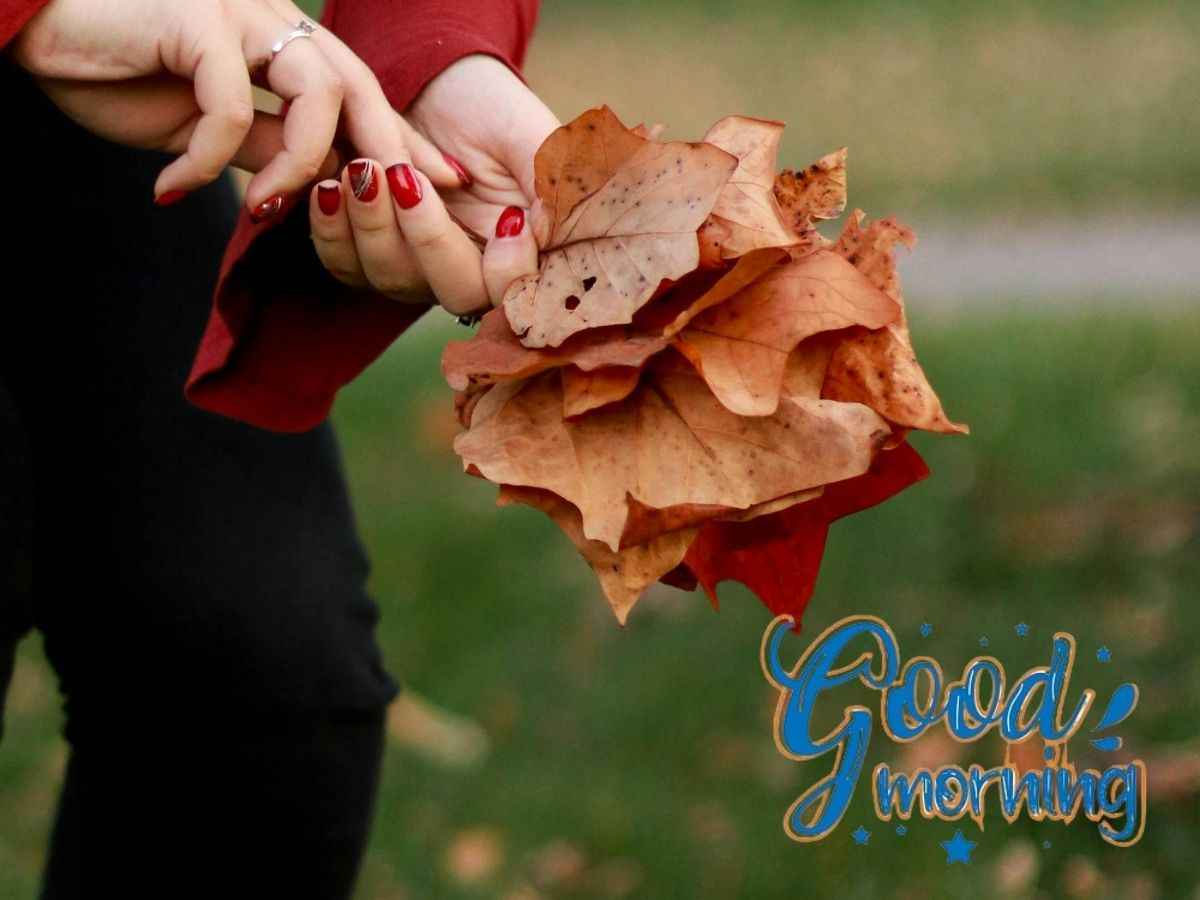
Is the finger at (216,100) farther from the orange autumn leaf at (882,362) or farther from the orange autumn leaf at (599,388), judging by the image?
the orange autumn leaf at (882,362)

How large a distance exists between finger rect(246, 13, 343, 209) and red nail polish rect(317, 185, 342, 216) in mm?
24

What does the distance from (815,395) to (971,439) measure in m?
2.35

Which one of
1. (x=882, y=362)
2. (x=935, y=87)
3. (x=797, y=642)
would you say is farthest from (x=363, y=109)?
(x=935, y=87)

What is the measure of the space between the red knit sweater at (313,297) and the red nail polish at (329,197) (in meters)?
0.10

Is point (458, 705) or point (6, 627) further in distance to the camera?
point (458, 705)

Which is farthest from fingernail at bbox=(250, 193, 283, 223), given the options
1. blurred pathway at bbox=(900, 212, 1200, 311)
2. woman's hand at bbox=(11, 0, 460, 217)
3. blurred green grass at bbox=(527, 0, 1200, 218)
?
blurred green grass at bbox=(527, 0, 1200, 218)

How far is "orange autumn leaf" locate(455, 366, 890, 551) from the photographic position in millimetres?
1236

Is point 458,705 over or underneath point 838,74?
over

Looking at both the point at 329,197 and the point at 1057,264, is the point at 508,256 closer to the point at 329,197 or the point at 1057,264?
the point at 329,197

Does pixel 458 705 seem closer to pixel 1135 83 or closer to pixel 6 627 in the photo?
pixel 6 627

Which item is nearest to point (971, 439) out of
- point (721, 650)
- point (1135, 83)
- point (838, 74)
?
point (721, 650)

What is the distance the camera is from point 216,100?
127 cm

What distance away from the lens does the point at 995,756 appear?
2.59m

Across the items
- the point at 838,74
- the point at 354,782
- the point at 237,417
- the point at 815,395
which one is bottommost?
the point at 838,74
